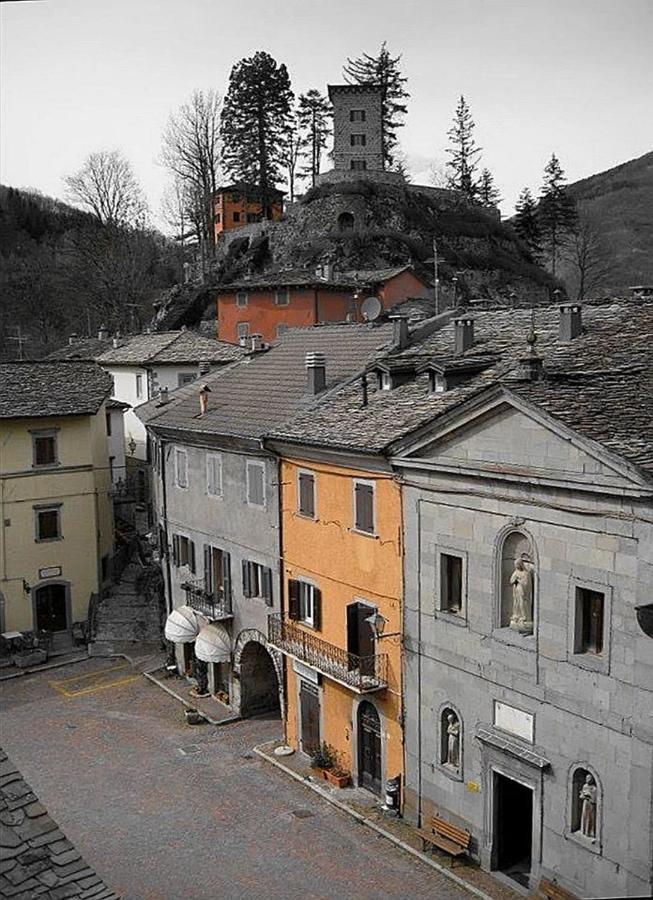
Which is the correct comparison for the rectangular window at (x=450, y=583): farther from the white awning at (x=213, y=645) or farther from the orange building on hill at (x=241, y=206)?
the orange building on hill at (x=241, y=206)

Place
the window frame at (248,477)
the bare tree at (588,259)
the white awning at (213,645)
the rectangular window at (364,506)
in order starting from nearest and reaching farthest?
the rectangular window at (364,506)
the window frame at (248,477)
the white awning at (213,645)
the bare tree at (588,259)

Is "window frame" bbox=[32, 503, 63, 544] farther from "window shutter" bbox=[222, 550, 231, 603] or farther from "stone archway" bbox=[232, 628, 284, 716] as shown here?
"stone archway" bbox=[232, 628, 284, 716]

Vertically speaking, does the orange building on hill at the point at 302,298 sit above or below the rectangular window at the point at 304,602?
above

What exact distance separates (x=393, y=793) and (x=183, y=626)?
7.97 meters

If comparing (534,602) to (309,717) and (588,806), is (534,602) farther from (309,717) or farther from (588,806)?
(309,717)

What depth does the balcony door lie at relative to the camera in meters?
17.3

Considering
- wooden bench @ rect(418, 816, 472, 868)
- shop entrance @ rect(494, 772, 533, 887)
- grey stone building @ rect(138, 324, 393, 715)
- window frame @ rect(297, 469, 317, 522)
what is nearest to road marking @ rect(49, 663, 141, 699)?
grey stone building @ rect(138, 324, 393, 715)

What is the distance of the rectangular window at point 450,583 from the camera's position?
15.5m

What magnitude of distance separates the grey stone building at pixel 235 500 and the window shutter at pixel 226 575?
0.08 feet

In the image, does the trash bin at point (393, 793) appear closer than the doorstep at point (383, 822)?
No

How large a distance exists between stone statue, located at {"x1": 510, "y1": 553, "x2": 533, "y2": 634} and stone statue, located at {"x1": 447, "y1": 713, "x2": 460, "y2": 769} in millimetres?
2505

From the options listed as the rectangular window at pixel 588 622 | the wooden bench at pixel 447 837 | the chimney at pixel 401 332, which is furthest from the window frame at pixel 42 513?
the rectangular window at pixel 588 622

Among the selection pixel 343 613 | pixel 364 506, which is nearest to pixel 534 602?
pixel 364 506

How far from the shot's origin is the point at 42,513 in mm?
28156
